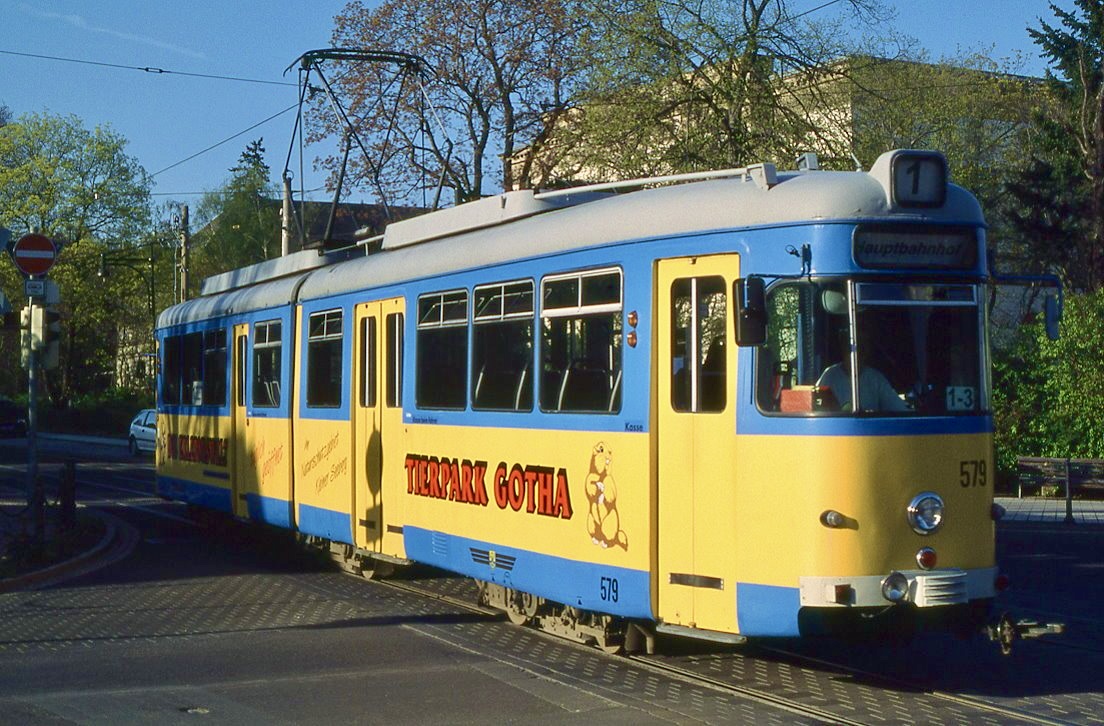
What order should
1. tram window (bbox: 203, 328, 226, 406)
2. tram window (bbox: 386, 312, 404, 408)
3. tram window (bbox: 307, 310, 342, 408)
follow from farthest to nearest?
tram window (bbox: 203, 328, 226, 406), tram window (bbox: 307, 310, 342, 408), tram window (bbox: 386, 312, 404, 408)

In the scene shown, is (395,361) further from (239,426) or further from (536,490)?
(239,426)

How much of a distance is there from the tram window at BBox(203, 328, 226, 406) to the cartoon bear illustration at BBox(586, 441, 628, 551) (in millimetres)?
8987

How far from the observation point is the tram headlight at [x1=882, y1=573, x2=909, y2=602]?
826 centimetres

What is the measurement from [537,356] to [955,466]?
3156mm

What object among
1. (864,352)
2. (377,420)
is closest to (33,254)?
(377,420)

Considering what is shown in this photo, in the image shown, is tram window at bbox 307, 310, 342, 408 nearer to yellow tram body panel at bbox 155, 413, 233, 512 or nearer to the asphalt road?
the asphalt road

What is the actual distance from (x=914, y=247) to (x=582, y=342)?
2.41 meters

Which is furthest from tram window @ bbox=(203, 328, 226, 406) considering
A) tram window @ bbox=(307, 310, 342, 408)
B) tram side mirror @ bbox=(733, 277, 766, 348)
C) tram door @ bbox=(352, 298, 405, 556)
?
tram side mirror @ bbox=(733, 277, 766, 348)

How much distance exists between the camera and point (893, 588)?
8266 mm

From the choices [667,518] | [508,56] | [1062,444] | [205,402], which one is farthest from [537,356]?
[508,56]

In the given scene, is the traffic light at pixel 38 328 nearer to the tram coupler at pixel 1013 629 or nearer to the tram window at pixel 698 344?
the tram window at pixel 698 344

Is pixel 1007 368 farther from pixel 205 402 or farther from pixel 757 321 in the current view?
pixel 757 321

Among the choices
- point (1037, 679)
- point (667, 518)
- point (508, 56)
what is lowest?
point (1037, 679)

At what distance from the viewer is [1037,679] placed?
30.9ft
